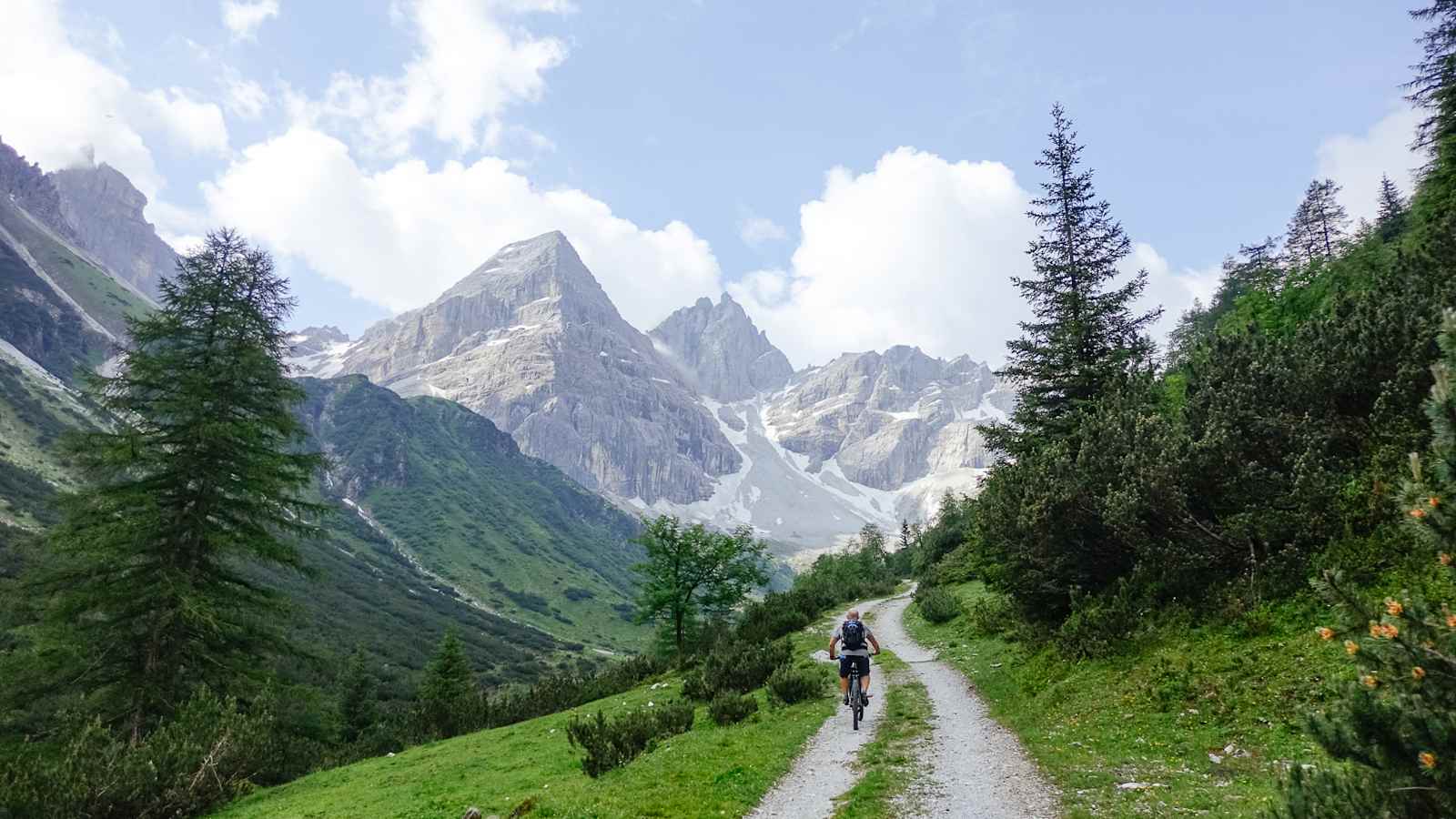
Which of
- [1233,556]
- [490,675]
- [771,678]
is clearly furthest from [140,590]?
[490,675]

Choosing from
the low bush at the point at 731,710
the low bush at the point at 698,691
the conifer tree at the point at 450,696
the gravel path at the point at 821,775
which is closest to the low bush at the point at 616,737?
the low bush at the point at 731,710

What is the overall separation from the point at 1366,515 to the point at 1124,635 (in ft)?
20.3

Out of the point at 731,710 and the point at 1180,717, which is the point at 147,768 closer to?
the point at 731,710

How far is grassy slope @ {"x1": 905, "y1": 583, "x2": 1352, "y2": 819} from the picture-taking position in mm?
10641

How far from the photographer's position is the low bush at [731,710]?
20.0 metres

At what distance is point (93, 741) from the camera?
19.1m

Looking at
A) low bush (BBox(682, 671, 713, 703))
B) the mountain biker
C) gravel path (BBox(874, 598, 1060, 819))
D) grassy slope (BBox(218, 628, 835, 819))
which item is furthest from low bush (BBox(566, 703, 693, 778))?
gravel path (BBox(874, 598, 1060, 819))

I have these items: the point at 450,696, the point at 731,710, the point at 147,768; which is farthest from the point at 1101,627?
the point at 450,696

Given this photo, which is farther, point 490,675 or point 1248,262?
point 490,675

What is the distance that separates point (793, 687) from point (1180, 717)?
37.0 feet

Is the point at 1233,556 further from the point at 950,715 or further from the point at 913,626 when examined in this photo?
the point at 913,626

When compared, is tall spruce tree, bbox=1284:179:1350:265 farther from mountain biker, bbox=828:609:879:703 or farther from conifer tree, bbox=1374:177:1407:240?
mountain biker, bbox=828:609:879:703

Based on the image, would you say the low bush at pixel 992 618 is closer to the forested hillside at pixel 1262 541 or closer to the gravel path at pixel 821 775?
the forested hillside at pixel 1262 541

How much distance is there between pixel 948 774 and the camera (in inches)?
528
